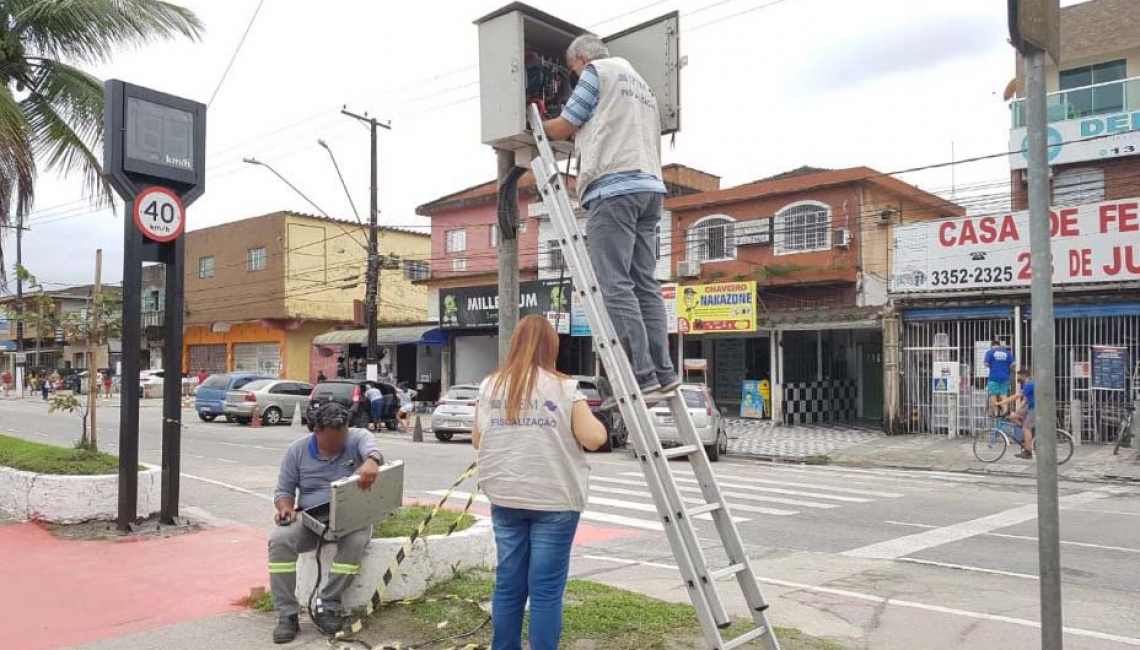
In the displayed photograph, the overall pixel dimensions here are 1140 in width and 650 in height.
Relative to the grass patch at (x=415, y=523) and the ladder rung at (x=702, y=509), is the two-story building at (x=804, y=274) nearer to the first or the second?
the grass patch at (x=415, y=523)

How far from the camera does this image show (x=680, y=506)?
3.76 meters

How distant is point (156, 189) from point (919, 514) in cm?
953

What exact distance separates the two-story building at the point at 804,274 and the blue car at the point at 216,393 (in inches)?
584

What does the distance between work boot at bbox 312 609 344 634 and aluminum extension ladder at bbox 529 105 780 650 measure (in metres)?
2.41

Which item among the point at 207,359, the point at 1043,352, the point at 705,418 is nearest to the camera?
the point at 1043,352

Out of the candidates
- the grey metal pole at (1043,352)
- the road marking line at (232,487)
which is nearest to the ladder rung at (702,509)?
the grey metal pole at (1043,352)

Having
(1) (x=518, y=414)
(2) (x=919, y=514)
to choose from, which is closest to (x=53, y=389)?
(2) (x=919, y=514)

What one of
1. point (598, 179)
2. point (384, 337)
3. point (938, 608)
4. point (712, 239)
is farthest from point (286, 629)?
point (384, 337)

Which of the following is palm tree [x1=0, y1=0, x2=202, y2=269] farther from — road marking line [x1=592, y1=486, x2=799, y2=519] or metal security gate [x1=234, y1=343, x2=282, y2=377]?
metal security gate [x1=234, y1=343, x2=282, y2=377]

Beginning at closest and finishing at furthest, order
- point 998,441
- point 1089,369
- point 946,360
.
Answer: point 998,441, point 1089,369, point 946,360

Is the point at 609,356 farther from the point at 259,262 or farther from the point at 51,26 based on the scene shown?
the point at 259,262

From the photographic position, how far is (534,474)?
3.88 meters

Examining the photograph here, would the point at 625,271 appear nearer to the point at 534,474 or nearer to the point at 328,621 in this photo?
the point at 534,474

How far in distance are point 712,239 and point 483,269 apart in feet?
34.0
